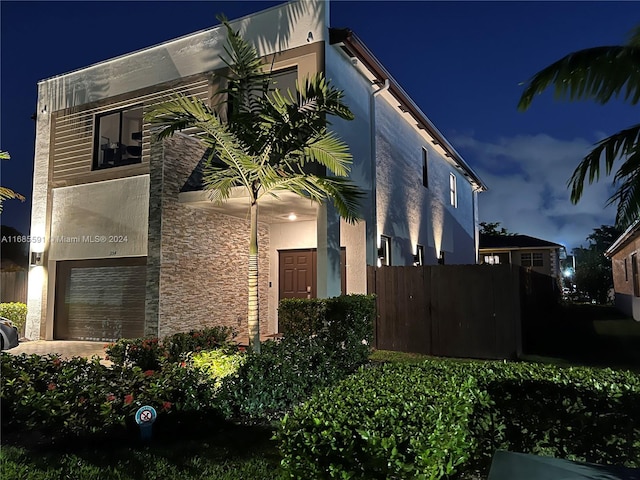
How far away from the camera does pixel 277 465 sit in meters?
3.88

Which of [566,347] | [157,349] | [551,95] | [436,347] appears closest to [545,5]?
[551,95]

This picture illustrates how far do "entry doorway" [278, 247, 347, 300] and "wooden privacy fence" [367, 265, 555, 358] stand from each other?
216 centimetres

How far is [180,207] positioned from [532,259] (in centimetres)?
2730

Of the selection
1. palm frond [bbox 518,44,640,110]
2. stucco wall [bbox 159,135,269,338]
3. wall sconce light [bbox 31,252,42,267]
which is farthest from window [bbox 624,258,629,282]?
wall sconce light [bbox 31,252,42,267]

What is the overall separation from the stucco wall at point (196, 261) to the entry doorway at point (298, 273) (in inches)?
20.5

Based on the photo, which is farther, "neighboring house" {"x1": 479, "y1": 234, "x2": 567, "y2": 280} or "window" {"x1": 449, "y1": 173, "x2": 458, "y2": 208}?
"neighboring house" {"x1": 479, "y1": 234, "x2": 567, "y2": 280}

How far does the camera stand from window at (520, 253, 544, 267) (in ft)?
101

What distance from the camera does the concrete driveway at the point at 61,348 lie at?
10.1 m

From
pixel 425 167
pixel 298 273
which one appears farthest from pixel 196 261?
pixel 425 167

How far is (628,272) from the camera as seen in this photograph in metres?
18.0

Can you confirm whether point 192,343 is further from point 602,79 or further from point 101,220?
point 101,220

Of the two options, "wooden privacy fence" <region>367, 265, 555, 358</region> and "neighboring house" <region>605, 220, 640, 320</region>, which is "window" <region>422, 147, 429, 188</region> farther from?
"wooden privacy fence" <region>367, 265, 555, 358</region>

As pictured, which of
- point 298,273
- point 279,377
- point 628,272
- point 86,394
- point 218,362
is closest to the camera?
point 86,394

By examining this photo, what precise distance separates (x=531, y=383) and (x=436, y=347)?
20.2ft
